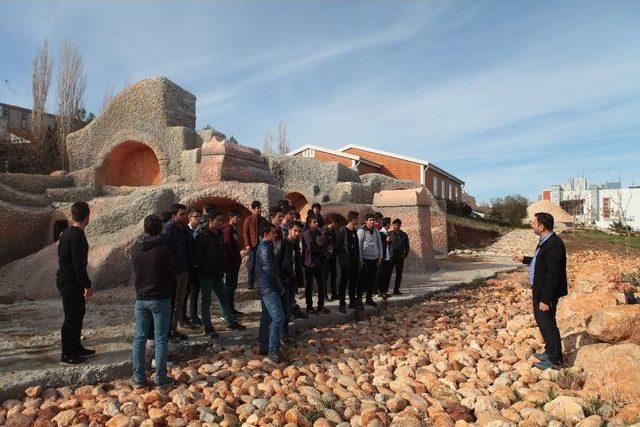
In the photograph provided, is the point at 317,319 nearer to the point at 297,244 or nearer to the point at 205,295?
the point at 297,244

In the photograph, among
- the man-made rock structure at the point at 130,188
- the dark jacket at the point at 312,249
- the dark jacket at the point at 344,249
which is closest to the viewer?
the dark jacket at the point at 312,249

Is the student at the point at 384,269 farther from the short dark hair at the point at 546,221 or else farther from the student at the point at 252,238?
the short dark hair at the point at 546,221

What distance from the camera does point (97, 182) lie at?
13375 mm

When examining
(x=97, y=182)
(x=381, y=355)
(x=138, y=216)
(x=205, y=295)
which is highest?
(x=97, y=182)

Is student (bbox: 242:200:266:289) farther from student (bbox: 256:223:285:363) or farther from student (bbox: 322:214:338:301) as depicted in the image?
student (bbox: 256:223:285:363)

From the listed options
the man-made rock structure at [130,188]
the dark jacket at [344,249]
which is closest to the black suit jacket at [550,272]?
the dark jacket at [344,249]

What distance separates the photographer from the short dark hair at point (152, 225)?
4145 millimetres

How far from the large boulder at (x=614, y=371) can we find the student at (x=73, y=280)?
179 inches

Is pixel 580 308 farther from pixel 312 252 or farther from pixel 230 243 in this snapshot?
pixel 230 243

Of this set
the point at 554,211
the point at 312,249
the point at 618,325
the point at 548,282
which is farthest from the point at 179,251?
the point at 554,211

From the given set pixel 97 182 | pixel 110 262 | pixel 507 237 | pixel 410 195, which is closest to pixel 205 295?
pixel 110 262

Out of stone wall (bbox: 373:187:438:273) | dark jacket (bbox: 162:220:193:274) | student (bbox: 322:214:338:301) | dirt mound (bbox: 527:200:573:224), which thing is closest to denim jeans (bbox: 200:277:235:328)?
dark jacket (bbox: 162:220:193:274)

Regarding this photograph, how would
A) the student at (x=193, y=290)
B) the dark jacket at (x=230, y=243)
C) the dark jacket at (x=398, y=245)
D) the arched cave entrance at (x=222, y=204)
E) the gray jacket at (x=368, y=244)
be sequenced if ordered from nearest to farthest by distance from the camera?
the student at (x=193, y=290)
the dark jacket at (x=230, y=243)
the gray jacket at (x=368, y=244)
the dark jacket at (x=398, y=245)
the arched cave entrance at (x=222, y=204)

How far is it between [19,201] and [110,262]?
4508 mm
